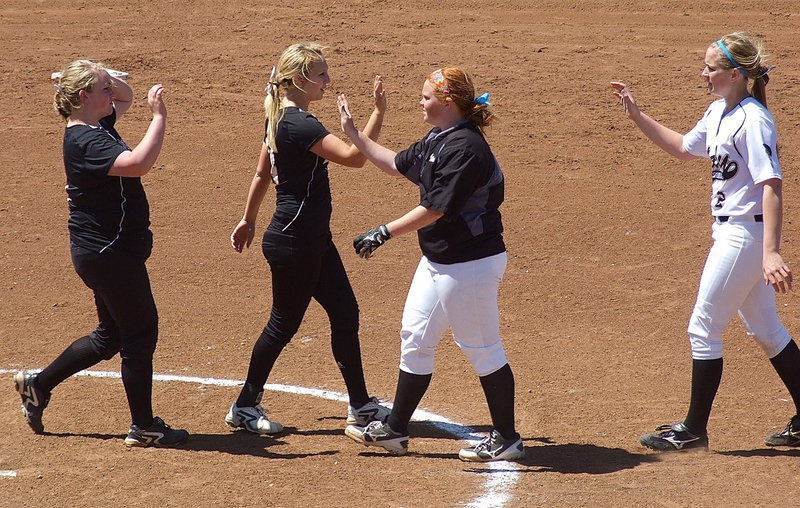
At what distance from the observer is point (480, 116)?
4.98 meters

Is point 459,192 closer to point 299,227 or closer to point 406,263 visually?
point 299,227

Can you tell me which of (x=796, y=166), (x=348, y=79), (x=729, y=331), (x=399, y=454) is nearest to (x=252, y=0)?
(x=348, y=79)

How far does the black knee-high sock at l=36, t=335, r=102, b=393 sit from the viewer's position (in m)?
5.46

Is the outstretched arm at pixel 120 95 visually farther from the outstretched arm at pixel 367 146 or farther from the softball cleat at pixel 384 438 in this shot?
the softball cleat at pixel 384 438

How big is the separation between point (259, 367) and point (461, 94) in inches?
71.3

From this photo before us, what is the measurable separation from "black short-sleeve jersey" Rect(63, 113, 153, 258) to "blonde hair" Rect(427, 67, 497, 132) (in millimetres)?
1492

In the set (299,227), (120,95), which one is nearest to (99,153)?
(120,95)

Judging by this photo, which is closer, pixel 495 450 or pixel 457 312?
pixel 457 312

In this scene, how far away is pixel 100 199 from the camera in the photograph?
5.11m

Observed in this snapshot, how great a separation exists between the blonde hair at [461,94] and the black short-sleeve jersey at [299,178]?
2.09 ft

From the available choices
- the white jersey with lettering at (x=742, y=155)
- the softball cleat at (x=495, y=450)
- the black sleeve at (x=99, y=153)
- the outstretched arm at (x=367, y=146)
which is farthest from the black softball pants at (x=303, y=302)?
the white jersey with lettering at (x=742, y=155)

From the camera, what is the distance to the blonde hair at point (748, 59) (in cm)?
493

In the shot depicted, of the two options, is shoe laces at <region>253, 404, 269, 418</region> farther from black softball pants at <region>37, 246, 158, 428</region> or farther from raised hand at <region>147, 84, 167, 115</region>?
raised hand at <region>147, 84, 167, 115</region>

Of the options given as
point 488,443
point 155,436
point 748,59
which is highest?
point 748,59
